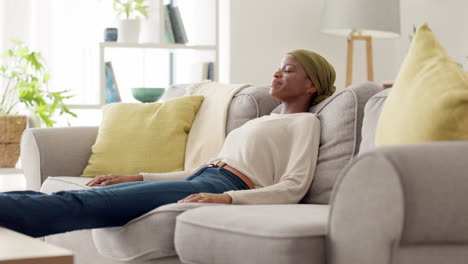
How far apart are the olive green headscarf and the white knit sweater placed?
0.59ft

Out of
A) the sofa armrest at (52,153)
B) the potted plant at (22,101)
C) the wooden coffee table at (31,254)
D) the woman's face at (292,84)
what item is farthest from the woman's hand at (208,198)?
the potted plant at (22,101)

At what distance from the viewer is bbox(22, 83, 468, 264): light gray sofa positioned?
152 centimetres

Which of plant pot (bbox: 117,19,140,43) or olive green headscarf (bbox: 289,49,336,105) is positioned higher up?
plant pot (bbox: 117,19,140,43)

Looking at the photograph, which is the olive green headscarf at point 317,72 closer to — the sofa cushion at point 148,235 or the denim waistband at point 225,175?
the denim waistband at point 225,175

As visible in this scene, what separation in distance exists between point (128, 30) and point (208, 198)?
2651mm

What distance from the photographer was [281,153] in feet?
8.29

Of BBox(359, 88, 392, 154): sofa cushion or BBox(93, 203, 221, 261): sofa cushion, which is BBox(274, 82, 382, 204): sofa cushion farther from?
BBox(93, 203, 221, 261): sofa cushion

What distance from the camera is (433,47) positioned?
205 cm

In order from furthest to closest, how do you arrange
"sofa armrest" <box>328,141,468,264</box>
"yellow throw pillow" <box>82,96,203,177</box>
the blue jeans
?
"yellow throw pillow" <box>82,96,203,177</box>, the blue jeans, "sofa armrest" <box>328,141,468,264</box>

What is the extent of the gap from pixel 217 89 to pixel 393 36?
2.03 meters

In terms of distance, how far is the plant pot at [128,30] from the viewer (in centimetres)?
467

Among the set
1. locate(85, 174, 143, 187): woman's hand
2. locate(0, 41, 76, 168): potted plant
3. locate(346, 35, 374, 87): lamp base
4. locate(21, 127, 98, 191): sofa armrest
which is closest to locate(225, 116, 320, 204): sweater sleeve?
locate(85, 174, 143, 187): woman's hand

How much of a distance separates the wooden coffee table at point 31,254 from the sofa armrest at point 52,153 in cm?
162

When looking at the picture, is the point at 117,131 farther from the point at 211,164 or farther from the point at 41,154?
the point at 211,164
